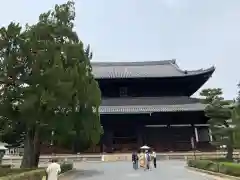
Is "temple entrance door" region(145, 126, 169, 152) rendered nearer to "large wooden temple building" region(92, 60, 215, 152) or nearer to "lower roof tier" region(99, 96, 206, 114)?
"large wooden temple building" region(92, 60, 215, 152)

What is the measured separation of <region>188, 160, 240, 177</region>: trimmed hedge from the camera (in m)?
18.2

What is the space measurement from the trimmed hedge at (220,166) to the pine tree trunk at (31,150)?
1181 centimetres

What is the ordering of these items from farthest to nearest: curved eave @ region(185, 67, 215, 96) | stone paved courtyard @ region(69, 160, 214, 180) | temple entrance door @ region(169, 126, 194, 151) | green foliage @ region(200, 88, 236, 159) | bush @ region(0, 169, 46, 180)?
curved eave @ region(185, 67, 215, 96) < temple entrance door @ region(169, 126, 194, 151) < green foliage @ region(200, 88, 236, 159) < stone paved courtyard @ region(69, 160, 214, 180) < bush @ region(0, 169, 46, 180)

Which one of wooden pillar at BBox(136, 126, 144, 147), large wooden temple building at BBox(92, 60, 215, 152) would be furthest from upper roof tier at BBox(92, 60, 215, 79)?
wooden pillar at BBox(136, 126, 144, 147)

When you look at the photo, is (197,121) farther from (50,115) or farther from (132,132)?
(50,115)

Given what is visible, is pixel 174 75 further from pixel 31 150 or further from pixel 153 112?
pixel 31 150

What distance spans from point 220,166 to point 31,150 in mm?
12546

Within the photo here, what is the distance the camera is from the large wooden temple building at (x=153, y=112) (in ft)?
131

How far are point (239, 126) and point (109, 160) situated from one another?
713 inches

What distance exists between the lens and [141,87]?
1779 inches

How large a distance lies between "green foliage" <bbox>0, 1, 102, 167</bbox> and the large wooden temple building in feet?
50.8

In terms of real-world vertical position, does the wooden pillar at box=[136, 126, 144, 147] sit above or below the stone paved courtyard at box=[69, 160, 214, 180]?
above

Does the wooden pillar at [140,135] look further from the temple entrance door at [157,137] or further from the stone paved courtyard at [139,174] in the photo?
the stone paved courtyard at [139,174]

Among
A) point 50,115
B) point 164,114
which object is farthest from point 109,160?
point 50,115
